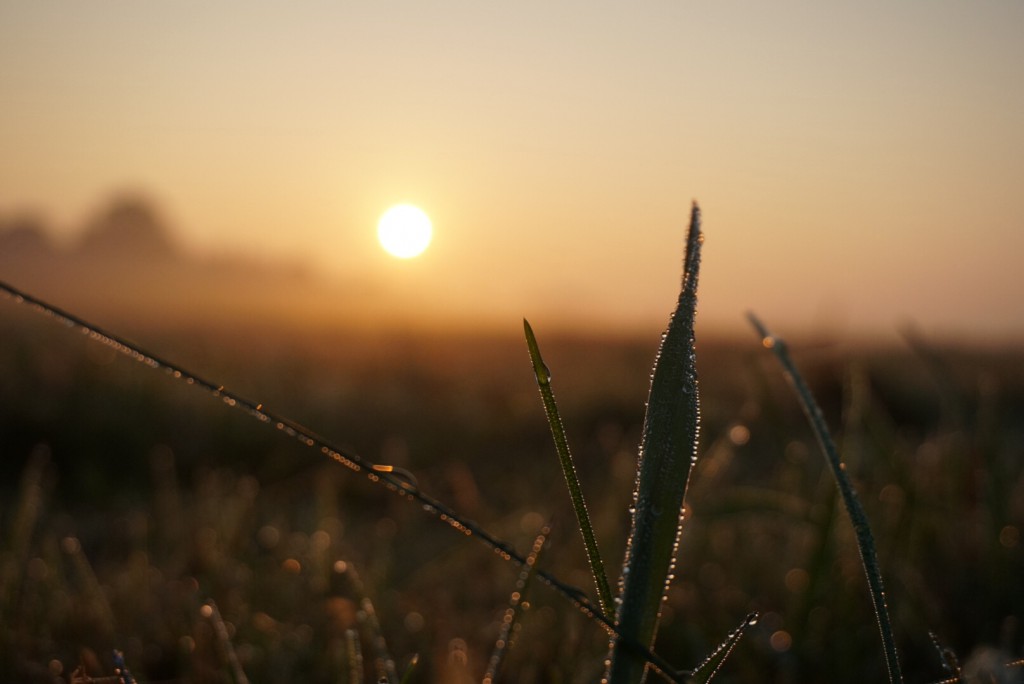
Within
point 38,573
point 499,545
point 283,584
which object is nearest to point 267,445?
point 38,573

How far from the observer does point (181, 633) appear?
3.12 ft

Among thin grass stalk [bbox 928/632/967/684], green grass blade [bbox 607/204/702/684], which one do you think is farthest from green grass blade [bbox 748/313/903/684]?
green grass blade [bbox 607/204/702/684]

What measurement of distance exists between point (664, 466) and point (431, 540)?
1288 mm

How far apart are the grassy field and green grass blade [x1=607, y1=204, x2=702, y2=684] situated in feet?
0.66

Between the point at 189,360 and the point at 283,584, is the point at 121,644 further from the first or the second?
the point at 189,360

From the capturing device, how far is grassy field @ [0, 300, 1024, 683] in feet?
3.04

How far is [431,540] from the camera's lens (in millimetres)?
1658

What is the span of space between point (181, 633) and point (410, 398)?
75.8 inches

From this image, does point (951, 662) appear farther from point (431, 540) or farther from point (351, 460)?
point (431, 540)

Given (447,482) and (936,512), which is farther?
(447,482)

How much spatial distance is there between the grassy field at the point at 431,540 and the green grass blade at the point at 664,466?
20cm

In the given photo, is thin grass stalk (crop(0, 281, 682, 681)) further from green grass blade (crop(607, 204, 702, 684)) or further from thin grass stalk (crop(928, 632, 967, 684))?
thin grass stalk (crop(928, 632, 967, 684))

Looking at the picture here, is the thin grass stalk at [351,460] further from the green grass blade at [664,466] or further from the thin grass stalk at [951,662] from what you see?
the thin grass stalk at [951,662]

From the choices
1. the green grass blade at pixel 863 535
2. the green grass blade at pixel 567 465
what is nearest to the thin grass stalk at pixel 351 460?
the green grass blade at pixel 567 465
